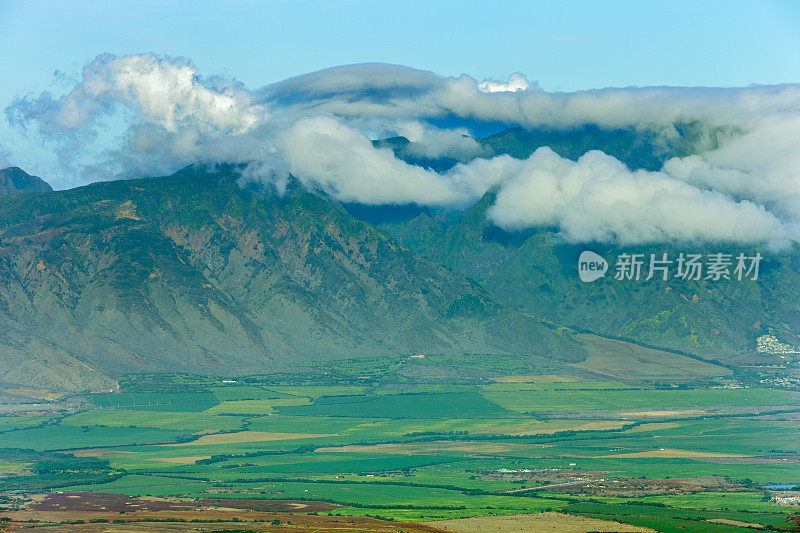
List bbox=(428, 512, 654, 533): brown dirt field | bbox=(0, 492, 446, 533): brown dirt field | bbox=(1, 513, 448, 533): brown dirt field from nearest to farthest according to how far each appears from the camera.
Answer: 1. bbox=(1, 513, 448, 533): brown dirt field
2. bbox=(0, 492, 446, 533): brown dirt field
3. bbox=(428, 512, 654, 533): brown dirt field

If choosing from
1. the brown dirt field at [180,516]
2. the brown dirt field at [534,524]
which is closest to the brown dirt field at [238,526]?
the brown dirt field at [180,516]

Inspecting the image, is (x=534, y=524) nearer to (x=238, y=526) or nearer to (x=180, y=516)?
(x=238, y=526)

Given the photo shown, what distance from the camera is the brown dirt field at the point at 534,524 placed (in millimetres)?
171000

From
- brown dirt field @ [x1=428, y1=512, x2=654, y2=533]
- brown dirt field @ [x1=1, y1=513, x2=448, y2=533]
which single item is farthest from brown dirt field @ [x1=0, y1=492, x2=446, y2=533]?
brown dirt field @ [x1=428, y1=512, x2=654, y2=533]

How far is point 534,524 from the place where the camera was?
174750mm

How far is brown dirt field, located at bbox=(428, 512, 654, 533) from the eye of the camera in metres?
171

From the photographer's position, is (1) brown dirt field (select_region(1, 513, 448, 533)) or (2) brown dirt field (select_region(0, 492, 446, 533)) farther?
(2) brown dirt field (select_region(0, 492, 446, 533))

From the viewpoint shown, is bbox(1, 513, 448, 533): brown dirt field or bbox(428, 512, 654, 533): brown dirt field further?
bbox(428, 512, 654, 533): brown dirt field

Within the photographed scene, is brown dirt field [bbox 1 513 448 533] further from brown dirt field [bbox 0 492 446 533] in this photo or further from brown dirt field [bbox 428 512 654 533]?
brown dirt field [bbox 428 512 654 533]

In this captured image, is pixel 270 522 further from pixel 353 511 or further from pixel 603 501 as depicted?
pixel 603 501

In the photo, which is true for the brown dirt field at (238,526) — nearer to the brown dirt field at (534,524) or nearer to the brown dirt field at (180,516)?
the brown dirt field at (180,516)

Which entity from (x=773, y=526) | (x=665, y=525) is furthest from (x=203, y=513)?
(x=773, y=526)

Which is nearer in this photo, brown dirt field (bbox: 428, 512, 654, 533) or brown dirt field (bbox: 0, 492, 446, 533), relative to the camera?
brown dirt field (bbox: 0, 492, 446, 533)

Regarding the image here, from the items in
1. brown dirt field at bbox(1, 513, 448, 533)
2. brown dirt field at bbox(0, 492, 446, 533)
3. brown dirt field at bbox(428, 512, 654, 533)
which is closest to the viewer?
brown dirt field at bbox(1, 513, 448, 533)
